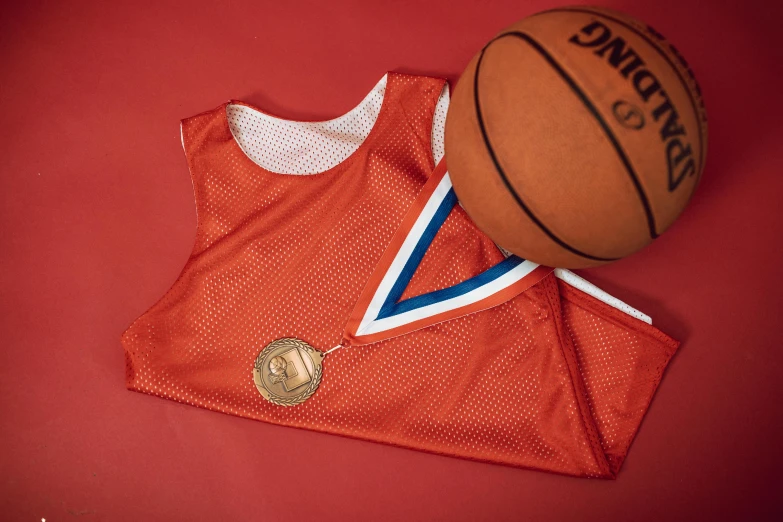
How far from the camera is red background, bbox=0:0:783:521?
1.09 metres

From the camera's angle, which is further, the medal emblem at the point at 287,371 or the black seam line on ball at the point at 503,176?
the medal emblem at the point at 287,371

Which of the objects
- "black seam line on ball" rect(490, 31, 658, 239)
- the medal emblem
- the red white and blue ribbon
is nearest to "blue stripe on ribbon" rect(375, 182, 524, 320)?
the red white and blue ribbon

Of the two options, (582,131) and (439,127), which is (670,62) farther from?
(439,127)

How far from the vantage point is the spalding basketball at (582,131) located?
726 mm

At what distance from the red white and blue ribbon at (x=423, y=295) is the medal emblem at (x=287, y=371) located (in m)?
0.08

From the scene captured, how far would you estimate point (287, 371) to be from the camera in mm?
1043

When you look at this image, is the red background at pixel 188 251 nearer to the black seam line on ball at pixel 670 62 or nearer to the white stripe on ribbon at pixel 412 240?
the white stripe on ribbon at pixel 412 240

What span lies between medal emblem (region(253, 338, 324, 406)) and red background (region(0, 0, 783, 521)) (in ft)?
0.32

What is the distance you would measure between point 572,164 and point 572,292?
16.2 inches

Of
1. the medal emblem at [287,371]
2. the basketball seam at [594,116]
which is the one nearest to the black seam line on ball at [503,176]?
the basketball seam at [594,116]

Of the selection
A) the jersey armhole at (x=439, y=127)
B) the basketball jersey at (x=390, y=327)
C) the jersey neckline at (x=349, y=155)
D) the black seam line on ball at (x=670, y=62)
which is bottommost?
the basketball jersey at (x=390, y=327)

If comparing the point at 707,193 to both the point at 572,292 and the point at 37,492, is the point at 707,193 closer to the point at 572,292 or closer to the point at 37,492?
the point at 572,292

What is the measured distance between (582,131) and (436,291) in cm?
43

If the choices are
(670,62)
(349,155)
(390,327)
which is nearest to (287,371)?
(390,327)
